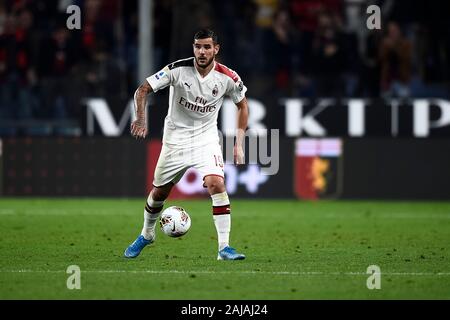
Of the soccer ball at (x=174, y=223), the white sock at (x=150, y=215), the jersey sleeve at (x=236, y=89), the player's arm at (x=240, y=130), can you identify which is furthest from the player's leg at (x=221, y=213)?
the jersey sleeve at (x=236, y=89)

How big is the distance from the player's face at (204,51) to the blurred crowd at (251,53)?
8.78 m

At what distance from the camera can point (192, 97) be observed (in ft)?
33.9

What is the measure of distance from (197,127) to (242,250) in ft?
5.17

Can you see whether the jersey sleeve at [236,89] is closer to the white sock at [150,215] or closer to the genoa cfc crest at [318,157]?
the white sock at [150,215]

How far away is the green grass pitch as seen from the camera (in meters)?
8.30

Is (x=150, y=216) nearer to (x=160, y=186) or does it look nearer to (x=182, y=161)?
(x=160, y=186)

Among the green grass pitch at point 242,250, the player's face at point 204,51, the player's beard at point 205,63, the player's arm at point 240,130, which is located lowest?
the green grass pitch at point 242,250

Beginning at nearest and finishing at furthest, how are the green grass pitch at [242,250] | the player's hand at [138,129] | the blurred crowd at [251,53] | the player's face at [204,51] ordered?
the green grass pitch at [242,250] < the player's hand at [138,129] < the player's face at [204,51] < the blurred crowd at [251,53]

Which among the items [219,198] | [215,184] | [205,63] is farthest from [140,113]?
[219,198]

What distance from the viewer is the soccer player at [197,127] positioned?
399 inches

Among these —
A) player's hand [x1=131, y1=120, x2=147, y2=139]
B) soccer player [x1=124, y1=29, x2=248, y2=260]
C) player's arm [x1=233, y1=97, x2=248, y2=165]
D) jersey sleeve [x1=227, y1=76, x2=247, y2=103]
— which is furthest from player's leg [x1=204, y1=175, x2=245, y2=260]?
jersey sleeve [x1=227, y1=76, x2=247, y2=103]

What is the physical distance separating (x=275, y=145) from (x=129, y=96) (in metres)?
3.05

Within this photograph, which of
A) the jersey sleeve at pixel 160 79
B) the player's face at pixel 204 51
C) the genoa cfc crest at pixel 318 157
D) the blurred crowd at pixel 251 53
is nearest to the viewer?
the player's face at pixel 204 51

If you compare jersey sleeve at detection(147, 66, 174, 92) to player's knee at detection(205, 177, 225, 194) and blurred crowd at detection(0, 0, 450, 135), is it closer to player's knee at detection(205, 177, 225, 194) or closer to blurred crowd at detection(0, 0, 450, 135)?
player's knee at detection(205, 177, 225, 194)
